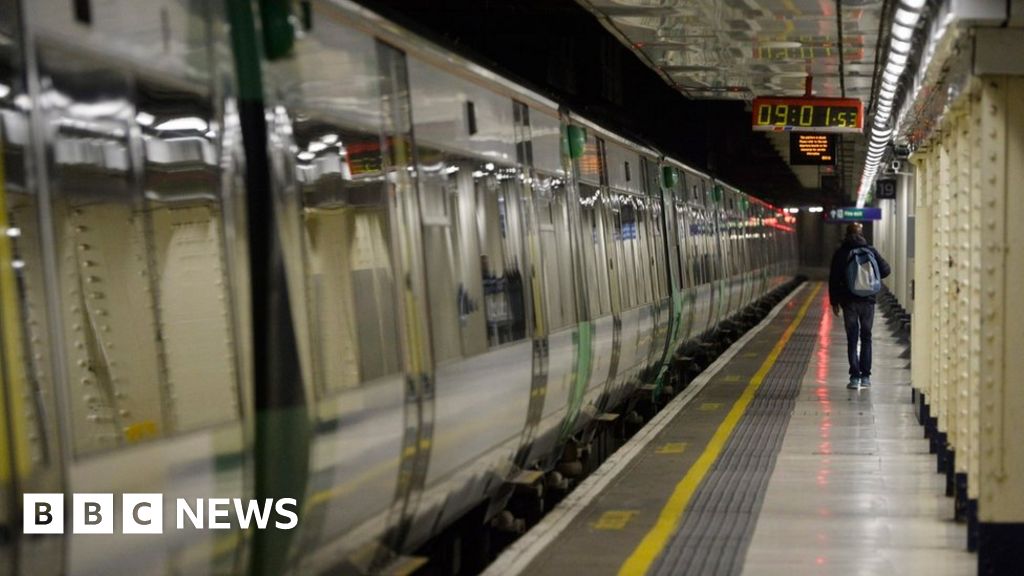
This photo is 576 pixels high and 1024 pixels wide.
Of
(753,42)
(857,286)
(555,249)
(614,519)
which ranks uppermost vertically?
(753,42)

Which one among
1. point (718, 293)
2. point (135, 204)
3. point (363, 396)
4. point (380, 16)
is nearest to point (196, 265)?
point (135, 204)

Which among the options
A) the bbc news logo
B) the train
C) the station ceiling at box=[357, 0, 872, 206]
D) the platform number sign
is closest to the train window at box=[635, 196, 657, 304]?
the station ceiling at box=[357, 0, 872, 206]

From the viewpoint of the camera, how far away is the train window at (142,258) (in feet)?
13.6

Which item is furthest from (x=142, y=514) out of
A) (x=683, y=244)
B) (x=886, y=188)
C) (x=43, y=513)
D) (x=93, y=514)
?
(x=886, y=188)

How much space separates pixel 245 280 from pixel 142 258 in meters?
0.45

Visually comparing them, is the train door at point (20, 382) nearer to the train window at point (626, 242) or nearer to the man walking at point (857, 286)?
the train window at point (626, 242)

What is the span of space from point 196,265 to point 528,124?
4.53 m

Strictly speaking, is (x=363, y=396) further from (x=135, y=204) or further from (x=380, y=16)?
(x=380, y=16)

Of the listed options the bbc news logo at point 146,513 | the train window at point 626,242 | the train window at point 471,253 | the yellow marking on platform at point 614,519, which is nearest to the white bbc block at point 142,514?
the bbc news logo at point 146,513

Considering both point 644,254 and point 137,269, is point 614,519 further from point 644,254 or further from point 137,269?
point 644,254

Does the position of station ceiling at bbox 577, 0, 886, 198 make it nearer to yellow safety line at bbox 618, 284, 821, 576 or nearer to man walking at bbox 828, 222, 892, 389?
man walking at bbox 828, 222, 892, 389

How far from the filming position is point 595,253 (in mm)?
11398

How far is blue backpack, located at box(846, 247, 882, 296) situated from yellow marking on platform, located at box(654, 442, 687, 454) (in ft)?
13.3

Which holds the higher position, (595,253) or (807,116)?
(807,116)
